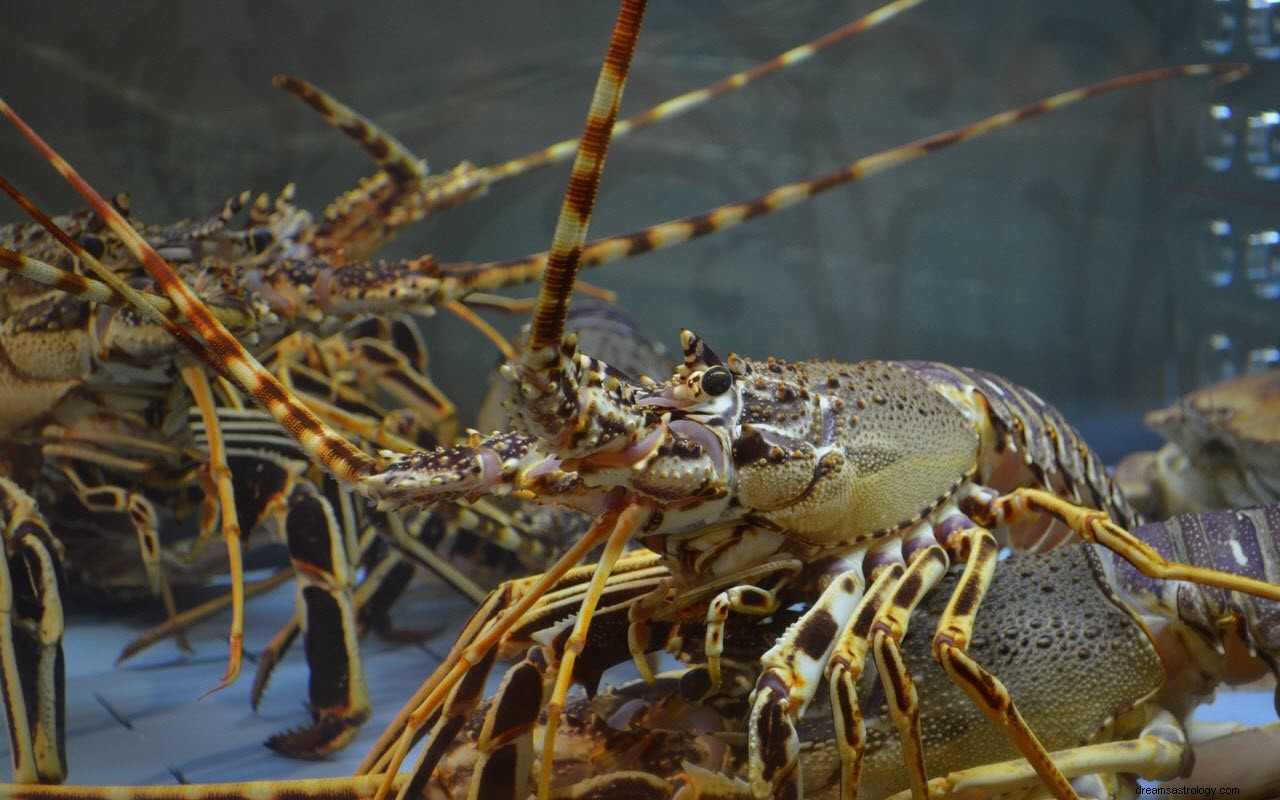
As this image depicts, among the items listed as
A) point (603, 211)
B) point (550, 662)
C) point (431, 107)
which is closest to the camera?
point (550, 662)

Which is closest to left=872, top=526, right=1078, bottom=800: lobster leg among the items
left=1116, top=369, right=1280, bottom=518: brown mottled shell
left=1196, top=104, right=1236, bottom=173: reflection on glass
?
left=1116, top=369, right=1280, bottom=518: brown mottled shell

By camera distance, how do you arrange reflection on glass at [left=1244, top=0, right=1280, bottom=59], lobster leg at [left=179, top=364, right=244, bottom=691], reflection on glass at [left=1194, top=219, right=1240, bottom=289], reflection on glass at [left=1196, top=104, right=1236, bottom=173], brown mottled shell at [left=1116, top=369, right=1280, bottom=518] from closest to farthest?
lobster leg at [left=179, top=364, right=244, bottom=691] < brown mottled shell at [left=1116, top=369, right=1280, bottom=518] < reflection on glass at [left=1244, top=0, right=1280, bottom=59] < reflection on glass at [left=1196, top=104, right=1236, bottom=173] < reflection on glass at [left=1194, top=219, right=1240, bottom=289]

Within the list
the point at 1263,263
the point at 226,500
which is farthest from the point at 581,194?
the point at 1263,263

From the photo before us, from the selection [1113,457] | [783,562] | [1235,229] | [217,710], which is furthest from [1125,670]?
[1235,229]

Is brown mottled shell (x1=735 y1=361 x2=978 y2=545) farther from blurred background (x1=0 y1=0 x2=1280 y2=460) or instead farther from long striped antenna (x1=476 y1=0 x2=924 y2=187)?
blurred background (x1=0 y1=0 x2=1280 y2=460)

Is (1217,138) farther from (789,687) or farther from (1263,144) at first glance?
(789,687)

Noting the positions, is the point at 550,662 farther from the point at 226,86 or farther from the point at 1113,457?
the point at 1113,457
